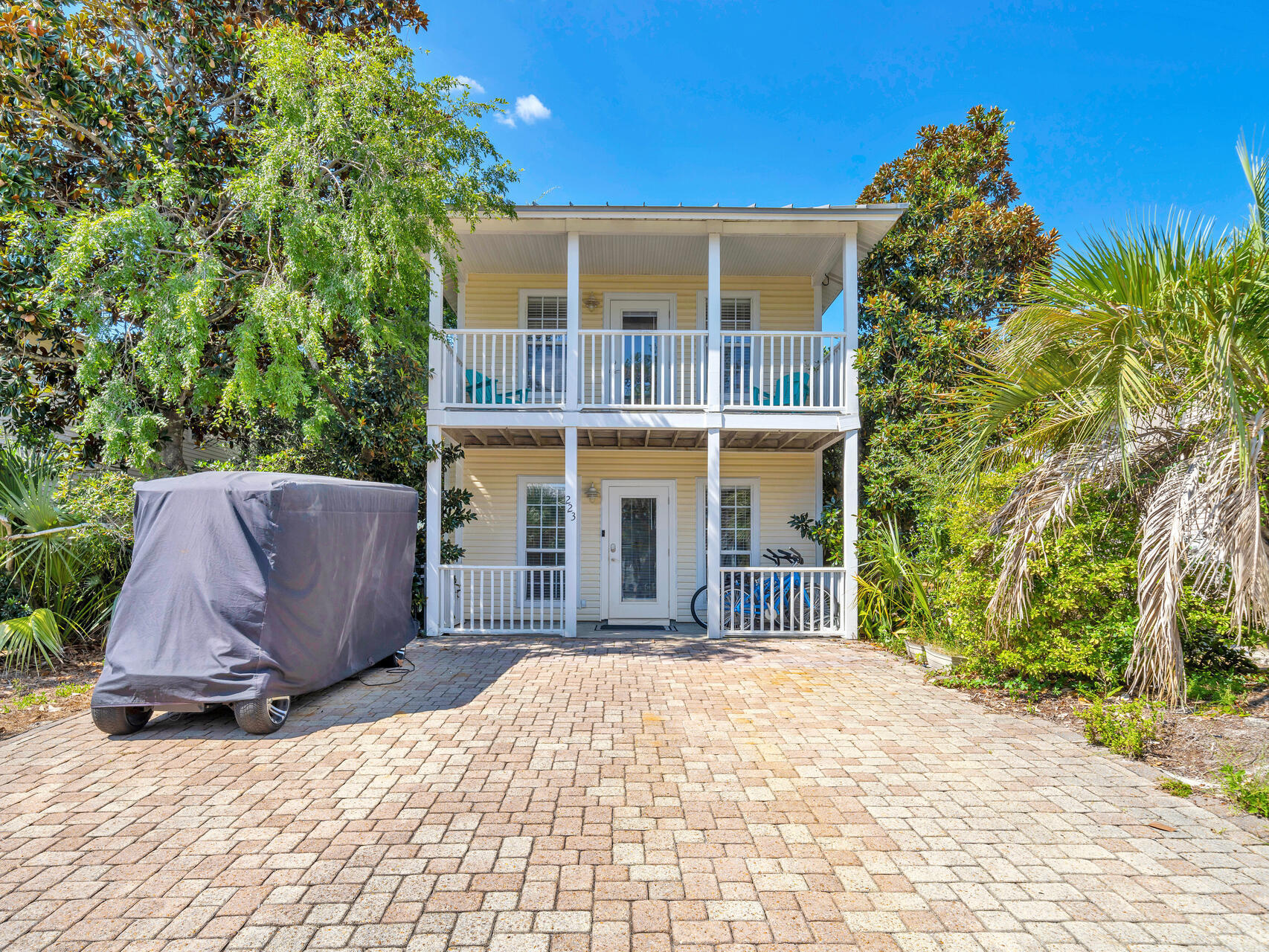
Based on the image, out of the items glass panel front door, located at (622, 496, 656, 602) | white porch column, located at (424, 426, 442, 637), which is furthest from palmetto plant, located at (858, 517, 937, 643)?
white porch column, located at (424, 426, 442, 637)

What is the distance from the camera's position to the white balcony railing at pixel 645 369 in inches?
325

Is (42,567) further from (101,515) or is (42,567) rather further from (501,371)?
(501,371)

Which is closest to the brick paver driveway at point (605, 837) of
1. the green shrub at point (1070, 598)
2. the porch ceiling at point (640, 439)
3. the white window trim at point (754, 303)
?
the green shrub at point (1070, 598)

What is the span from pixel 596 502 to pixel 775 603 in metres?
3.16

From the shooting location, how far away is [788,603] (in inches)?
349

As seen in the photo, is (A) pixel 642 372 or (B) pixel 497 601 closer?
(A) pixel 642 372

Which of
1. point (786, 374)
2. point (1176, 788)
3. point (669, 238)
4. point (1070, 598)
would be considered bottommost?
point (1176, 788)

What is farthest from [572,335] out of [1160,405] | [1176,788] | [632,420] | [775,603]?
[1176,788]

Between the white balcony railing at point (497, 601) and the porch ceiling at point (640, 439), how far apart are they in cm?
190

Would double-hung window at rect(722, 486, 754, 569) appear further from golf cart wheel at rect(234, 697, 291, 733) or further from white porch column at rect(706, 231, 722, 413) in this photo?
golf cart wheel at rect(234, 697, 291, 733)

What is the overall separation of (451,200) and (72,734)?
5.68m

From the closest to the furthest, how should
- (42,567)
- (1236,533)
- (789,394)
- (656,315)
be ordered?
1. (1236,533)
2. (42,567)
3. (789,394)
4. (656,315)

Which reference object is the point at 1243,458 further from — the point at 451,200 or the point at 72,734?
the point at 72,734

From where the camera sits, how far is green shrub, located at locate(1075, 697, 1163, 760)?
399 centimetres
